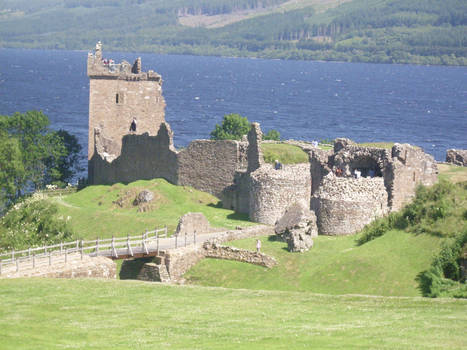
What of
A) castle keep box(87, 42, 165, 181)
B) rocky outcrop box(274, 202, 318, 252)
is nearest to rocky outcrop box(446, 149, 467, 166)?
rocky outcrop box(274, 202, 318, 252)

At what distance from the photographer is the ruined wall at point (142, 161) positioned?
6012cm

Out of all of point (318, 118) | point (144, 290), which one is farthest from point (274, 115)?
point (144, 290)

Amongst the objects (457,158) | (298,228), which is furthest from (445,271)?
(457,158)

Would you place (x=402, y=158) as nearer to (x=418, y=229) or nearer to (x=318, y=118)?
(x=418, y=229)

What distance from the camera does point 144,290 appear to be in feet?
110

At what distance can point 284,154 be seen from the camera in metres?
56.9

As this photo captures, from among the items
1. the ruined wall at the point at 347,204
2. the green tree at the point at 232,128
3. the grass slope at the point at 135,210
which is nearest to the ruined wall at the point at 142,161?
the grass slope at the point at 135,210

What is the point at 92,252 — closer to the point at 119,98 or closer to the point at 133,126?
the point at 133,126

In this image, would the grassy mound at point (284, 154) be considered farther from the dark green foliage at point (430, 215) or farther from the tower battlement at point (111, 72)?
the tower battlement at point (111, 72)

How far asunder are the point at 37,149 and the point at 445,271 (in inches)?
1784

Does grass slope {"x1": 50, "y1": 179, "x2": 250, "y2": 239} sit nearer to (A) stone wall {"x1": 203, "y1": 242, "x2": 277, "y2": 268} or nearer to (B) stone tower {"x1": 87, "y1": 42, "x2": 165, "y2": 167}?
(A) stone wall {"x1": 203, "y1": 242, "x2": 277, "y2": 268}

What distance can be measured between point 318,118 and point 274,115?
8584 mm

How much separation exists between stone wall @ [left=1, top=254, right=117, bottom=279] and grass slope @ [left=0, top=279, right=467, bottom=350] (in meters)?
1.93

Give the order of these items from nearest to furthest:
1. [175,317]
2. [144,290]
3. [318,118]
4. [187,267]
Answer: [175,317], [144,290], [187,267], [318,118]
